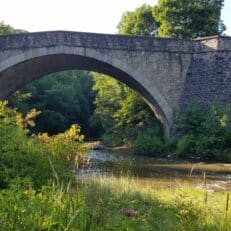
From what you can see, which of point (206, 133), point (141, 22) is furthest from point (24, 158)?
point (141, 22)

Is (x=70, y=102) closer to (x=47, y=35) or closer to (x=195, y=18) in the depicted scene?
(x=195, y=18)

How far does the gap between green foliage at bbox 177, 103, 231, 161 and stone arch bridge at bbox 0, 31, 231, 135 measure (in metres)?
1.21

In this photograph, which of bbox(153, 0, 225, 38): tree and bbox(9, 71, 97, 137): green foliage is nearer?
bbox(153, 0, 225, 38): tree

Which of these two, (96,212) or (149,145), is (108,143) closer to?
(149,145)

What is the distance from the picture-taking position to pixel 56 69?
2664cm

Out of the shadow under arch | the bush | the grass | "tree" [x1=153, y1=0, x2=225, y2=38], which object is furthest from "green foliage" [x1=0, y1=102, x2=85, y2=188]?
"tree" [x1=153, y1=0, x2=225, y2=38]

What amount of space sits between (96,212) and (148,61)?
18.5 m

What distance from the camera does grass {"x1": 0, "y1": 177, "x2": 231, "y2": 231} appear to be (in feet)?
14.2

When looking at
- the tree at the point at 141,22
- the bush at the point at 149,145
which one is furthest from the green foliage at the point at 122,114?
the tree at the point at 141,22

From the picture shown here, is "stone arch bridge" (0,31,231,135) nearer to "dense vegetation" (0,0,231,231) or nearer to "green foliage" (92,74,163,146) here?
"dense vegetation" (0,0,231,231)

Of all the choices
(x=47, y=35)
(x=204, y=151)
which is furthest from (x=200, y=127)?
(x=47, y=35)

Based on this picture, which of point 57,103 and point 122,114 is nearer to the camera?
point 122,114

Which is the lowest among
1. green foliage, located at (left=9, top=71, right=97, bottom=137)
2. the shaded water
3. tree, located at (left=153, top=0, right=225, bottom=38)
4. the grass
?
the shaded water

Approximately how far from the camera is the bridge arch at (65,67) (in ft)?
70.8
